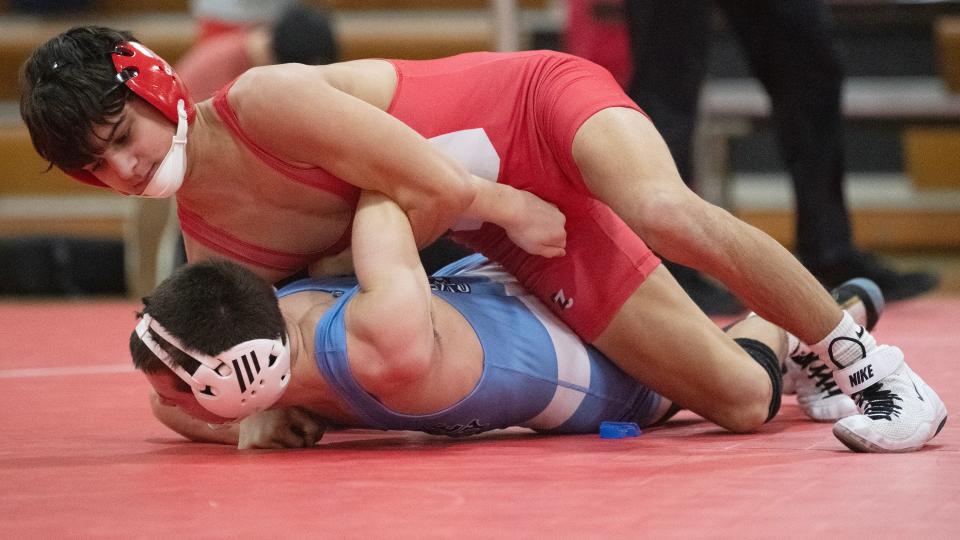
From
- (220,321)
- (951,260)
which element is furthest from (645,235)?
(951,260)

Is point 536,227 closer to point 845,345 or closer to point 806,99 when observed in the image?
point 845,345

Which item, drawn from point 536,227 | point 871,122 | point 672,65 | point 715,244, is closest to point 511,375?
point 536,227

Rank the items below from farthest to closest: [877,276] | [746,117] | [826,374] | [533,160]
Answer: [746,117], [877,276], [826,374], [533,160]

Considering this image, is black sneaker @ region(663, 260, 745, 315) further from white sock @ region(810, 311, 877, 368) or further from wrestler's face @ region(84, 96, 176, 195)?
wrestler's face @ region(84, 96, 176, 195)

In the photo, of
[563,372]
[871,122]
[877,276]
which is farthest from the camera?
[871,122]

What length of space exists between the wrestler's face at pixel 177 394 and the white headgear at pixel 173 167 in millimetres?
370

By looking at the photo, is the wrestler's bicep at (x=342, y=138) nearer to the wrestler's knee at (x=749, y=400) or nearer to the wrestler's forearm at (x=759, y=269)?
the wrestler's forearm at (x=759, y=269)

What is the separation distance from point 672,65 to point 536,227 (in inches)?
78.3

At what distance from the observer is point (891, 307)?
213 inches

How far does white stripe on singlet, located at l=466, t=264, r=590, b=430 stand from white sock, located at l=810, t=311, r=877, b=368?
47cm

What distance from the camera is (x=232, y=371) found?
8.02 feet

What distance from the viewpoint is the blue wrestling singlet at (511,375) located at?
8.57 ft

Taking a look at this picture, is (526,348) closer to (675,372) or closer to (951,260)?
(675,372)

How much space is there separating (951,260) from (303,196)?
550 centimetres
